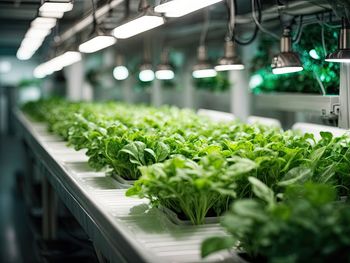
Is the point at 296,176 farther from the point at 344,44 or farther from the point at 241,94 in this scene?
the point at 241,94

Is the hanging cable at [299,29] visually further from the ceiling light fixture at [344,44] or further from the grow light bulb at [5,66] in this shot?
the grow light bulb at [5,66]

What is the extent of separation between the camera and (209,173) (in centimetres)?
219

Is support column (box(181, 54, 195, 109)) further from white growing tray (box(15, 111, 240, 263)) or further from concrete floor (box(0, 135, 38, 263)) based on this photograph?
white growing tray (box(15, 111, 240, 263))

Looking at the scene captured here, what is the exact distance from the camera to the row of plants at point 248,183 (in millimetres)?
1574

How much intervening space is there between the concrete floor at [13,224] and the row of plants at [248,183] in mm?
2429

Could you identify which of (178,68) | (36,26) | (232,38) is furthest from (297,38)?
(178,68)

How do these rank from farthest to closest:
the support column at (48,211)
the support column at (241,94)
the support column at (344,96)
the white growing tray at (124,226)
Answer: the support column at (241,94), the support column at (48,211), the support column at (344,96), the white growing tray at (124,226)

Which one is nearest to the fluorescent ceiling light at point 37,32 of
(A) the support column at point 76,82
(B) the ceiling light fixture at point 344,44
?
(B) the ceiling light fixture at point 344,44

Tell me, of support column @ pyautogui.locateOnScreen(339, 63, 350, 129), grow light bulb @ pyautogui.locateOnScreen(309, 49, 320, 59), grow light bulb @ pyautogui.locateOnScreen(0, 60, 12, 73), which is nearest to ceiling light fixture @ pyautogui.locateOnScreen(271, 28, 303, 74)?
support column @ pyautogui.locateOnScreen(339, 63, 350, 129)

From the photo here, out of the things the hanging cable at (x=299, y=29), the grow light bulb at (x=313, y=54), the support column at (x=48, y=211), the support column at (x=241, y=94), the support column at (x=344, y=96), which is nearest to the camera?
the support column at (x=344, y=96)

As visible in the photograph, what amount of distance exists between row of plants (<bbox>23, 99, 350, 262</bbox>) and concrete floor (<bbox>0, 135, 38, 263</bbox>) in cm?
243

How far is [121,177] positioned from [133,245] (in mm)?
1390

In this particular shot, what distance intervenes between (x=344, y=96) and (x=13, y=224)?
16.0ft

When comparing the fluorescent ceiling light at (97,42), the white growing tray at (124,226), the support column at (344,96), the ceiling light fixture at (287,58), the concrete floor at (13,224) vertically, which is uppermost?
the fluorescent ceiling light at (97,42)
